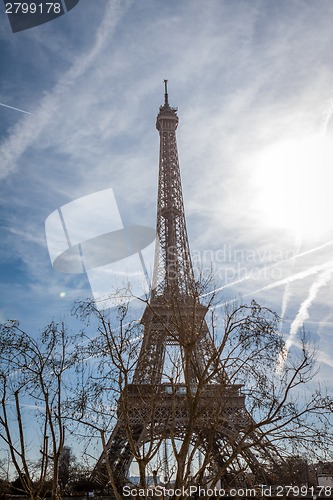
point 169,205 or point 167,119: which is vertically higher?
point 167,119

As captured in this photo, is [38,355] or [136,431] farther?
[136,431]

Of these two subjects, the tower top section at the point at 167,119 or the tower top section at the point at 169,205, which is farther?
the tower top section at the point at 167,119

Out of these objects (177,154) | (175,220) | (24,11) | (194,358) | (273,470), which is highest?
(177,154)

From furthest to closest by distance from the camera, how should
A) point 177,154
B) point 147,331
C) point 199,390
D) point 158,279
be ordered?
1. point 177,154
2. point 158,279
3. point 147,331
4. point 199,390

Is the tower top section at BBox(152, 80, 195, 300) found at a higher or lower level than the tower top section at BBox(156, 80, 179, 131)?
lower

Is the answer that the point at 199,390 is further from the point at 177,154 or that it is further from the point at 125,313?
the point at 177,154

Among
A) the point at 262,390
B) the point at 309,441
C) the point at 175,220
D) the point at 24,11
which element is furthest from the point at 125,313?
the point at 175,220

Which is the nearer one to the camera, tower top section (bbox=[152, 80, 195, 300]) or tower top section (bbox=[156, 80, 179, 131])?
tower top section (bbox=[152, 80, 195, 300])

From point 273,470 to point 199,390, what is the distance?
227 centimetres

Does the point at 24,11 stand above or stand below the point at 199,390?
above

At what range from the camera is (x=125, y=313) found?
23.3 ft

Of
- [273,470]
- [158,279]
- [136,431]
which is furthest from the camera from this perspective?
[158,279]

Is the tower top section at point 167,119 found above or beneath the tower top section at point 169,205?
above

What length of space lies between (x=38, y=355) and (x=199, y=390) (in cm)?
284
